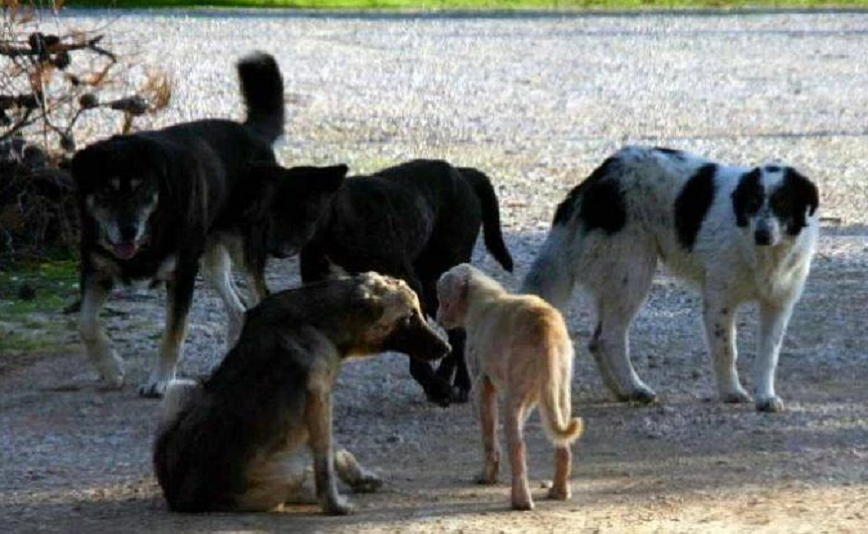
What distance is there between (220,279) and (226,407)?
4341 mm

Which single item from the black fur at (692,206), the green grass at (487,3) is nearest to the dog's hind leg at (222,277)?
the black fur at (692,206)

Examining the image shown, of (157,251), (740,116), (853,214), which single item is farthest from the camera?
(740,116)

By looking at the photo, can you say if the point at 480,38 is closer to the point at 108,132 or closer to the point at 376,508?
the point at 108,132

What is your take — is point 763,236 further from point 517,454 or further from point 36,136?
point 36,136

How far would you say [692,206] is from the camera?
39.4 ft

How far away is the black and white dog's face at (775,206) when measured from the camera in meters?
11.6

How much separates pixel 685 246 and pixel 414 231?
5.06 ft

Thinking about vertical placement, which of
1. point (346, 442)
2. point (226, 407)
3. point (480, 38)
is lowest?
point (480, 38)

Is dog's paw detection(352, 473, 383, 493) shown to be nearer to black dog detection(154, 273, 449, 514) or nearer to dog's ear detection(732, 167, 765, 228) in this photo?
black dog detection(154, 273, 449, 514)

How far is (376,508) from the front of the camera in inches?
357

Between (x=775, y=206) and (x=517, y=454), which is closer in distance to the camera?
(x=517, y=454)

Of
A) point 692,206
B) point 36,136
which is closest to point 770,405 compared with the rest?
point 692,206

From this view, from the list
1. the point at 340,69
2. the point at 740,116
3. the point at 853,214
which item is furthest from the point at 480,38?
the point at 853,214

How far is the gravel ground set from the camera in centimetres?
915
